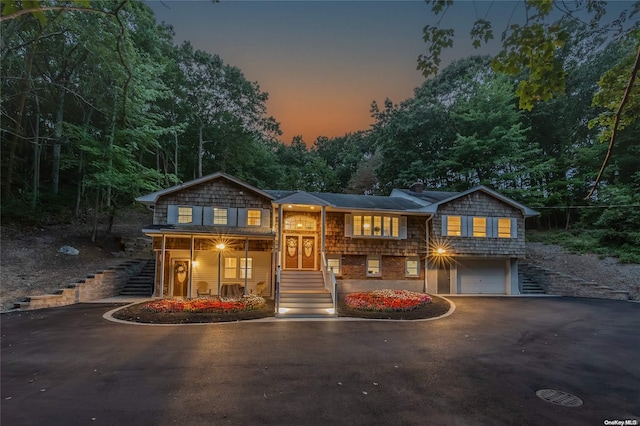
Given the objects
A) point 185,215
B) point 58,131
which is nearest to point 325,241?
point 185,215

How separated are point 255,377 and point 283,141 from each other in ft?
127

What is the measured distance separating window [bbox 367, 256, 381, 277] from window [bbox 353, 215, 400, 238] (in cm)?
133

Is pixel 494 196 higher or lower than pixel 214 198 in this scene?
higher

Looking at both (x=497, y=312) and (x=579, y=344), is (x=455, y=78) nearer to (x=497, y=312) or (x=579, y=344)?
(x=497, y=312)

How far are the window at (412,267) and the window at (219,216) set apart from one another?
31.9 ft

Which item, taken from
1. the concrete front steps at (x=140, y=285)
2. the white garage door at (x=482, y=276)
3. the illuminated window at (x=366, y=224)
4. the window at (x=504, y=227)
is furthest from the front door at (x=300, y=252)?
the window at (x=504, y=227)

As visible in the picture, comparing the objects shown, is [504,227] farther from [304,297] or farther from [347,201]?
[304,297]

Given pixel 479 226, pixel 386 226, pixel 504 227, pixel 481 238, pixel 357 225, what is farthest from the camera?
pixel 504 227

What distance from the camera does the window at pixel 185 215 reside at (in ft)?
51.4

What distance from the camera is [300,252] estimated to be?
16750mm

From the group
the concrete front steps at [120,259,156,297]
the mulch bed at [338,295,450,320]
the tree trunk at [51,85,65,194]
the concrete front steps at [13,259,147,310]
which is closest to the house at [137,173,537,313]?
the concrete front steps at [120,259,156,297]

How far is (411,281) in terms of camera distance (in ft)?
57.4

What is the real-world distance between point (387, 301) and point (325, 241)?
4.60 m

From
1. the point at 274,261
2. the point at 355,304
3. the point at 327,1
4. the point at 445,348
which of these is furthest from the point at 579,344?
the point at 274,261
